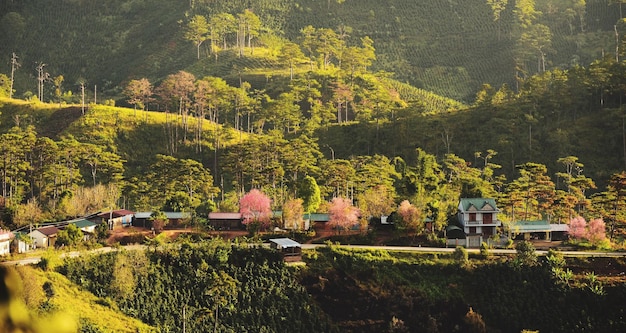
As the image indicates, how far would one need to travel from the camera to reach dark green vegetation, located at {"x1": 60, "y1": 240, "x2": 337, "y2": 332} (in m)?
32.5

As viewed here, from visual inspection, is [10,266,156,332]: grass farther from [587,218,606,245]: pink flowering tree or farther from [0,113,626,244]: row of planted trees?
[587,218,606,245]: pink flowering tree

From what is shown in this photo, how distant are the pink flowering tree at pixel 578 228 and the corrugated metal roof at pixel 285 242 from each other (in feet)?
53.4

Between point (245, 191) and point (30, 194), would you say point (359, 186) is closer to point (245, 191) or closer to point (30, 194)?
point (245, 191)

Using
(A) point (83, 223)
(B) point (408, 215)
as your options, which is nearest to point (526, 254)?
(B) point (408, 215)

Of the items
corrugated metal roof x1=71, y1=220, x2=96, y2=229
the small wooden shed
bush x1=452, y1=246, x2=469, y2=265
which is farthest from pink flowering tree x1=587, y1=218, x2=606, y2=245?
corrugated metal roof x1=71, y1=220, x2=96, y2=229

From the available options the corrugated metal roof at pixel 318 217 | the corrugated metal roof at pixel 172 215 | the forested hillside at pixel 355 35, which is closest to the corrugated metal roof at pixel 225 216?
the corrugated metal roof at pixel 172 215

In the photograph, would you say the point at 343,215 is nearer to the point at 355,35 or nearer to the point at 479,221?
the point at 479,221

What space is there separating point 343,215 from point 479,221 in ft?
26.5

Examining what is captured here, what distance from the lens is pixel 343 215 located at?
39.8 meters

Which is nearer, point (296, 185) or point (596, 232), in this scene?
point (596, 232)

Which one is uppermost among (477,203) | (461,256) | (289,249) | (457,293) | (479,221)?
(477,203)

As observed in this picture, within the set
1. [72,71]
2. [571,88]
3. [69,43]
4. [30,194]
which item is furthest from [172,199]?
[69,43]

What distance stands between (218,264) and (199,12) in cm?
6458

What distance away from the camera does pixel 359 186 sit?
154 feet
